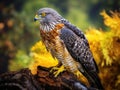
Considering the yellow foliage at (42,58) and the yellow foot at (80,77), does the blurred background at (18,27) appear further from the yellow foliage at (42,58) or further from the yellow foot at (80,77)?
the yellow foot at (80,77)

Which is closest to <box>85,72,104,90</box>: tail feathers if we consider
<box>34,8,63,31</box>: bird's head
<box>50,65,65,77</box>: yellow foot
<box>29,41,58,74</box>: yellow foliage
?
<box>50,65,65,77</box>: yellow foot

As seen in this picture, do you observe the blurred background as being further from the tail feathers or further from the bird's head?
the bird's head

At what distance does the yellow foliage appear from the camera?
561cm

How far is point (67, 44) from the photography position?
5.35m

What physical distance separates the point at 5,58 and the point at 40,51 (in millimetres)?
7274

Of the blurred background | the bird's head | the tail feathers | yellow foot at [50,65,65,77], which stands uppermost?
the blurred background

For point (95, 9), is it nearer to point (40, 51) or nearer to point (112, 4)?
point (112, 4)

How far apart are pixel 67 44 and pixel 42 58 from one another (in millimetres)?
471

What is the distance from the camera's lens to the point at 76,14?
16.9 m

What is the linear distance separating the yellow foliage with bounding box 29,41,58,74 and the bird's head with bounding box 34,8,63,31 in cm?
55

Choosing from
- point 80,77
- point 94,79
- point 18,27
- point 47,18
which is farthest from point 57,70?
point 18,27

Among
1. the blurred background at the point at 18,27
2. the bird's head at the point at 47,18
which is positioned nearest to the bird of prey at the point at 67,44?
the bird's head at the point at 47,18

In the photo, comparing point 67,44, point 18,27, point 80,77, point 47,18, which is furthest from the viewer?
point 18,27

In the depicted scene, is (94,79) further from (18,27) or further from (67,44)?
(18,27)
